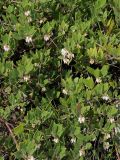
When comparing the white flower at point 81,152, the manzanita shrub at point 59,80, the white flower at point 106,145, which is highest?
the manzanita shrub at point 59,80

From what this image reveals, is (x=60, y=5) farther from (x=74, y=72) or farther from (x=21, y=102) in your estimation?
(x=21, y=102)

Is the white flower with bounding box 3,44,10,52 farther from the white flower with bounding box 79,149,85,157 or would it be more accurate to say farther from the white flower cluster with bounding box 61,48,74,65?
the white flower with bounding box 79,149,85,157

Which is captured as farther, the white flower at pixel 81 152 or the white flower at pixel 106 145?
the white flower at pixel 106 145

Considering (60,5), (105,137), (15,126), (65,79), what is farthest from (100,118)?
(60,5)

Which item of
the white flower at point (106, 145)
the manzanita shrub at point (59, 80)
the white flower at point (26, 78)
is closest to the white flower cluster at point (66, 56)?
the manzanita shrub at point (59, 80)

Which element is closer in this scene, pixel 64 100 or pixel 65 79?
pixel 64 100

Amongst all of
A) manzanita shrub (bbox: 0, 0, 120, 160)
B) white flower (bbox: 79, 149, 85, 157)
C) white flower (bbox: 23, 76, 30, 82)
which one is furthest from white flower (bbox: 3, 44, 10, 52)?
white flower (bbox: 79, 149, 85, 157)

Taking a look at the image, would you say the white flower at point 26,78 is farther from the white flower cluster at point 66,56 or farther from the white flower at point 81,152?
the white flower at point 81,152

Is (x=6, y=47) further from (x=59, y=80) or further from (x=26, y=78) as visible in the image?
(x=59, y=80)
